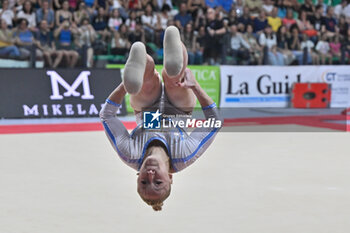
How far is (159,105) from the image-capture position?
5402 millimetres

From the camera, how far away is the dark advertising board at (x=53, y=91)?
504 inches

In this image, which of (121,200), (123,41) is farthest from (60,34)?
(121,200)

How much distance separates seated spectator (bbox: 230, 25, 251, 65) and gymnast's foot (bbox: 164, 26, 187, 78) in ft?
36.0

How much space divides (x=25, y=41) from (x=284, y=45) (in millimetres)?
7835

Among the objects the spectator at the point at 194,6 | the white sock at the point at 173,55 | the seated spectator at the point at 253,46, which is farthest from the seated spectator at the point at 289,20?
the white sock at the point at 173,55

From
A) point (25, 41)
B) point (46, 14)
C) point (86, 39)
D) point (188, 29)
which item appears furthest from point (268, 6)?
point (25, 41)

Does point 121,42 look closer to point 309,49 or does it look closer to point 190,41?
point 190,41

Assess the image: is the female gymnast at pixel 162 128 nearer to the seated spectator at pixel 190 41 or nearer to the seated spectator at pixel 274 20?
the seated spectator at pixel 190 41

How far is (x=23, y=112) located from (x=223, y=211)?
8716 millimetres

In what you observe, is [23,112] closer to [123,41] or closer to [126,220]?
[123,41]

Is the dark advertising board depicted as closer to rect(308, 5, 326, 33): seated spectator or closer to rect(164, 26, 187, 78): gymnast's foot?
rect(308, 5, 326, 33): seated spectator

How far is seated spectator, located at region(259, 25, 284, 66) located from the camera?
15898 mm

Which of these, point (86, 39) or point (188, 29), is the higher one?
point (188, 29)

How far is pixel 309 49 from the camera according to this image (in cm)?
1673
